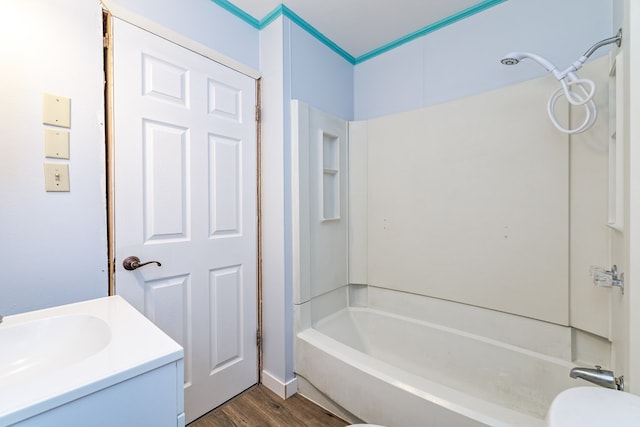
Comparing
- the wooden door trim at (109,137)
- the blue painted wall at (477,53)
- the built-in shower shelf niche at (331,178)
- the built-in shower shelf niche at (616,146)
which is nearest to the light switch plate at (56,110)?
the wooden door trim at (109,137)

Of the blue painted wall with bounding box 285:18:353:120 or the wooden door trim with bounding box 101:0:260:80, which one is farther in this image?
the blue painted wall with bounding box 285:18:353:120

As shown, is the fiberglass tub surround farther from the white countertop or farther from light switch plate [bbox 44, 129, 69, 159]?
light switch plate [bbox 44, 129, 69, 159]

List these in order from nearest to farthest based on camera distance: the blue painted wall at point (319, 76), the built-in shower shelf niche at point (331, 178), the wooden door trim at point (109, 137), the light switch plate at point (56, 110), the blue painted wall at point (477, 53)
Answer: the light switch plate at point (56, 110)
the wooden door trim at point (109, 137)
the blue painted wall at point (477, 53)
the blue painted wall at point (319, 76)
the built-in shower shelf niche at point (331, 178)

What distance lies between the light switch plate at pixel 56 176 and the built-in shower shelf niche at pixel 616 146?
2.08 m

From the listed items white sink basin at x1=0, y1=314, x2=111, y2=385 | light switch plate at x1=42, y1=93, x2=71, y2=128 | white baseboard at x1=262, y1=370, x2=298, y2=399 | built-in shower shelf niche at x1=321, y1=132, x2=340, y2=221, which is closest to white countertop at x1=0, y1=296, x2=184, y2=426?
white sink basin at x1=0, y1=314, x2=111, y2=385

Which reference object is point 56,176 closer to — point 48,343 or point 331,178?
point 48,343

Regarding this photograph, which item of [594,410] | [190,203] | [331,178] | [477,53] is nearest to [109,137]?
[190,203]

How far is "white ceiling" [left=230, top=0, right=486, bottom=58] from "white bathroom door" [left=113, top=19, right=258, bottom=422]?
0.51m

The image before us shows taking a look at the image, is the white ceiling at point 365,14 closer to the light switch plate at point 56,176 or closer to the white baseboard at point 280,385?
the light switch plate at point 56,176

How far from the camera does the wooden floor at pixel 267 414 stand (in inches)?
59.6

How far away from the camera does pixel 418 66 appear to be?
1.99 meters

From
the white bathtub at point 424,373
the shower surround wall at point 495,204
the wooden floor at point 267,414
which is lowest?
the wooden floor at point 267,414

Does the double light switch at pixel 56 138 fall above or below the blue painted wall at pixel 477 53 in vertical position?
below

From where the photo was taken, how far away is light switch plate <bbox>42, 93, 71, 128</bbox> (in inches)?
42.9
